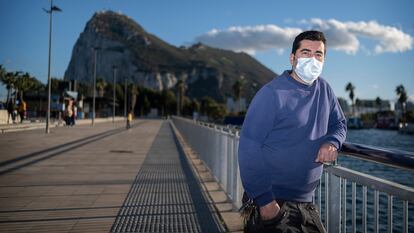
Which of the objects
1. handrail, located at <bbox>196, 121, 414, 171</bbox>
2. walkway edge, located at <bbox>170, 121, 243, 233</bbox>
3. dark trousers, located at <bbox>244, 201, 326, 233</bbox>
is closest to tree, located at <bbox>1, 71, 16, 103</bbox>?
walkway edge, located at <bbox>170, 121, 243, 233</bbox>

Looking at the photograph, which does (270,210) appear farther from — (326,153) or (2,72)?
(2,72)

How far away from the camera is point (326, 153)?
2301 millimetres

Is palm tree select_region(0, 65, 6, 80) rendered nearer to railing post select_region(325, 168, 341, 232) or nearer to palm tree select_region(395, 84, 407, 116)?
railing post select_region(325, 168, 341, 232)

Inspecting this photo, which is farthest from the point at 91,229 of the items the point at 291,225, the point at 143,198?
the point at 291,225

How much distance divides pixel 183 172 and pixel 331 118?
26.4ft

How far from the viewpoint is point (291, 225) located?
225 centimetres

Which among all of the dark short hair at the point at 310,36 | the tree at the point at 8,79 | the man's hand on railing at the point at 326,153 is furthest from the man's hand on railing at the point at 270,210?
the tree at the point at 8,79

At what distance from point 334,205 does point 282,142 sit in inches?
49.3

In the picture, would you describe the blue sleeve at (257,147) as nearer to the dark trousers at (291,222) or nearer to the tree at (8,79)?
the dark trousers at (291,222)

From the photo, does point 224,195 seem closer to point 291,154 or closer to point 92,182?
point 92,182

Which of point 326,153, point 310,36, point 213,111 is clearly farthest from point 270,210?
point 213,111

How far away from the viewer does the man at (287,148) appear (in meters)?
2.22

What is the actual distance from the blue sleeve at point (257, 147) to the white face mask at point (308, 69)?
26 centimetres

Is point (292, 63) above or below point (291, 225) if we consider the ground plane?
above
